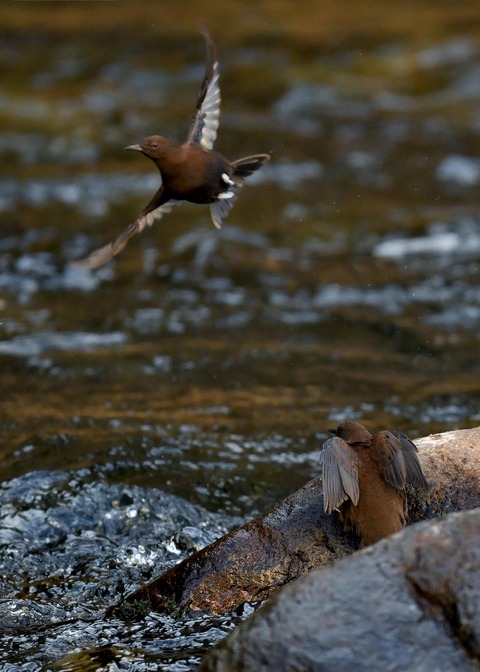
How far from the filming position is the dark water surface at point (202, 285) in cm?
540

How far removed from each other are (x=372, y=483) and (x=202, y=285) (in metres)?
5.54

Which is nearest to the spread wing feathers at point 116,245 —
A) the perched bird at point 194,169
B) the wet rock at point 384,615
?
the perched bird at point 194,169

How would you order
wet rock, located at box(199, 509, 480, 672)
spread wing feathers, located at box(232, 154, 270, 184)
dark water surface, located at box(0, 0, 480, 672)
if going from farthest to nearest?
dark water surface, located at box(0, 0, 480, 672)
spread wing feathers, located at box(232, 154, 270, 184)
wet rock, located at box(199, 509, 480, 672)

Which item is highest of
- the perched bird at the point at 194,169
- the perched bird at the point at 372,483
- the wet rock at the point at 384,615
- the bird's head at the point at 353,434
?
the perched bird at the point at 194,169

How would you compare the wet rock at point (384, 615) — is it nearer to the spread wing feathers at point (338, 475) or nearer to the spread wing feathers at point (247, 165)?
the spread wing feathers at point (338, 475)

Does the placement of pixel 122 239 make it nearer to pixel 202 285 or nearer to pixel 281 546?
pixel 281 546

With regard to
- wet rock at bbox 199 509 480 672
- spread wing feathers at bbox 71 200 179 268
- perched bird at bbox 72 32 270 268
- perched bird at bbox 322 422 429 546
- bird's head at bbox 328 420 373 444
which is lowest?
wet rock at bbox 199 509 480 672

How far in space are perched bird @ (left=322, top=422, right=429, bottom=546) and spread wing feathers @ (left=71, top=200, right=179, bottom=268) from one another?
128 centimetres

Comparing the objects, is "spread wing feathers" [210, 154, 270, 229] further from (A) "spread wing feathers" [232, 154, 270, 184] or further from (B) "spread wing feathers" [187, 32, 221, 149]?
(B) "spread wing feathers" [187, 32, 221, 149]

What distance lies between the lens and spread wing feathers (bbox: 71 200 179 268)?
4604 millimetres

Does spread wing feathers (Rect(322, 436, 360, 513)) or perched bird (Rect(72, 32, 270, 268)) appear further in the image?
perched bird (Rect(72, 32, 270, 268))

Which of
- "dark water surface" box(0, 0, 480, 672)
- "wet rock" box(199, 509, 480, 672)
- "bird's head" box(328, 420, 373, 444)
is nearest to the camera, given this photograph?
"wet rock" box(199, 509, 480, 672)

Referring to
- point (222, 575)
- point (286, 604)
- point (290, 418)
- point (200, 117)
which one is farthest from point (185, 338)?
point (286, 604)

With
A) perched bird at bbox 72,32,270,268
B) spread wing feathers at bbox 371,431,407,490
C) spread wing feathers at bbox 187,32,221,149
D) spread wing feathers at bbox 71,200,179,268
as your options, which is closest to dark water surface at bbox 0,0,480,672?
spread wing feathers at bbox 371,431,407,490
